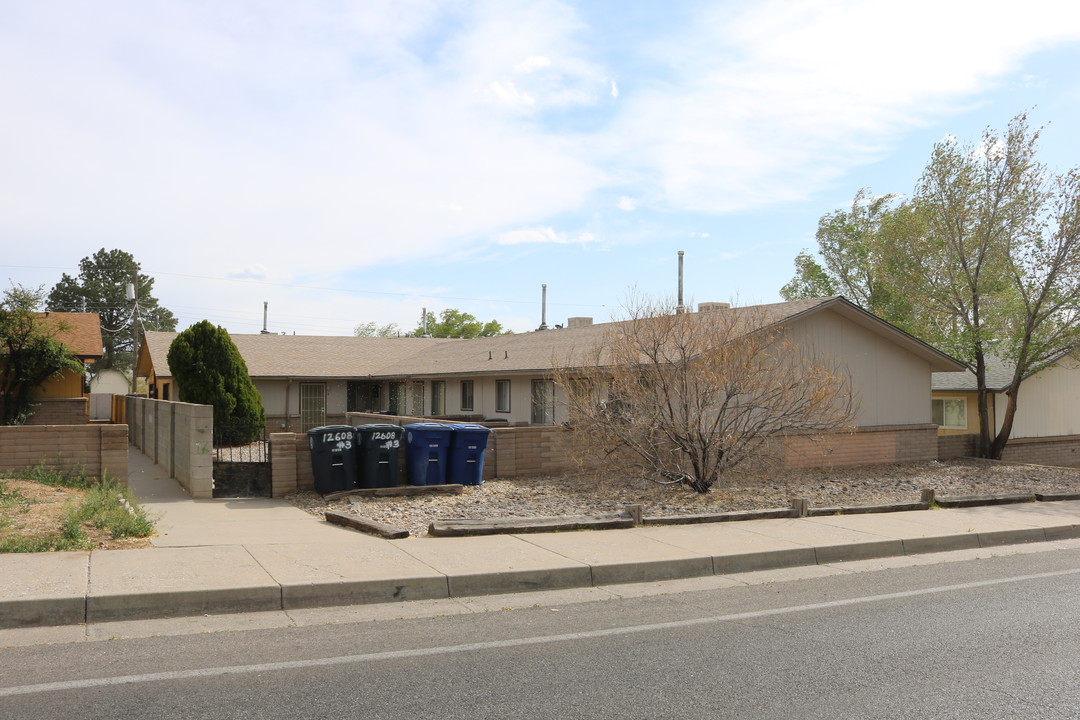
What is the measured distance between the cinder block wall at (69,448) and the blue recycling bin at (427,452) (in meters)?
4.26

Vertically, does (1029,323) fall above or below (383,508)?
above

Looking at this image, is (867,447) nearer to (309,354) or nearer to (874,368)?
(874,368)

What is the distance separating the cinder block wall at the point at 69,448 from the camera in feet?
41.5

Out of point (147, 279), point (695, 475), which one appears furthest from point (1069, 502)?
point (147, 279)

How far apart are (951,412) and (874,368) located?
6871 millimetres

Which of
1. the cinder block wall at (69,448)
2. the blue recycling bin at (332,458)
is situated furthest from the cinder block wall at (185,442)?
the blue recycling bin at (332,458)

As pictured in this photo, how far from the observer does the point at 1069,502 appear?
1455 cm

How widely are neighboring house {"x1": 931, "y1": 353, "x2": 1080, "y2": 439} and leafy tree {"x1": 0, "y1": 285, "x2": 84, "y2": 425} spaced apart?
23.3 meters

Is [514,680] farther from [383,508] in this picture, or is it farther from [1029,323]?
[1029,323]

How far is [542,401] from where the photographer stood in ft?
71.8

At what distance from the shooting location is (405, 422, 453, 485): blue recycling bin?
14375 millimetres

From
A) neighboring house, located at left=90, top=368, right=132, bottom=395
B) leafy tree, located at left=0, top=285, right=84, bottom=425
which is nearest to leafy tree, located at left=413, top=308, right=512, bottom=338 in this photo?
neighboring house, located at left=90, top=368, right=132, bottom=395

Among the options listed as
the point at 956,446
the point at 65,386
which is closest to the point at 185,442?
the point at 65,386

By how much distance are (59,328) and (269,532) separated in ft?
49.3
